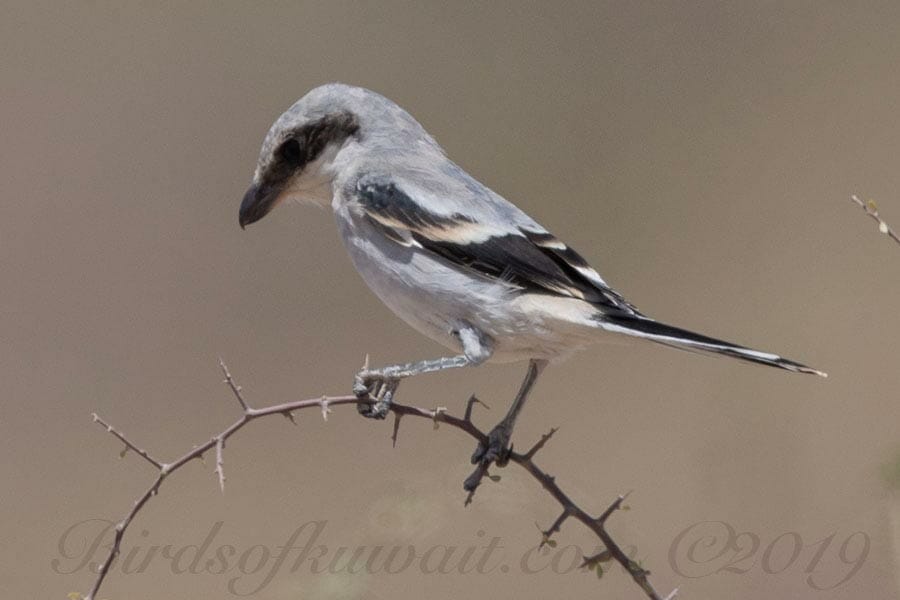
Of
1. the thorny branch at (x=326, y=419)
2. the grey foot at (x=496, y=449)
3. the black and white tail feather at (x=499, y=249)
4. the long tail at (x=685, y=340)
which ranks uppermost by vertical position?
the black and white tail feather at (x=499, y=249)

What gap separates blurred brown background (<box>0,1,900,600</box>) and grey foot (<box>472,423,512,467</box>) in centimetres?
53

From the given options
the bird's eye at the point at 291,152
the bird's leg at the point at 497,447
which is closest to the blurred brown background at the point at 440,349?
the bird's leg at the point at 497,447

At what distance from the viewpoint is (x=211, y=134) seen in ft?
31.8

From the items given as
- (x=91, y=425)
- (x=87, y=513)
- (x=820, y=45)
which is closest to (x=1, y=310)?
(x=91, y=425)

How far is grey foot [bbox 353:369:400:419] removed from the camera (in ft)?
11.1

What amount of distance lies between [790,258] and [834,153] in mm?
1360

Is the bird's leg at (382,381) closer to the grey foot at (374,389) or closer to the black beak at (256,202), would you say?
the grey foot at (374,389)

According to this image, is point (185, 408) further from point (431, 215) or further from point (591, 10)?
point (591, 10)

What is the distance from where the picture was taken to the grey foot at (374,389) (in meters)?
3.39

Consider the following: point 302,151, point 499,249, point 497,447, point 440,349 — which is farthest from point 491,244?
point 440,349

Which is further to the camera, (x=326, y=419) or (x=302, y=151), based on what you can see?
(x=302, y=151)

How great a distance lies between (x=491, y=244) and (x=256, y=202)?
0.74m

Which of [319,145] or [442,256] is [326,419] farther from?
[319,145]

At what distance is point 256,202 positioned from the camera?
386 cm
